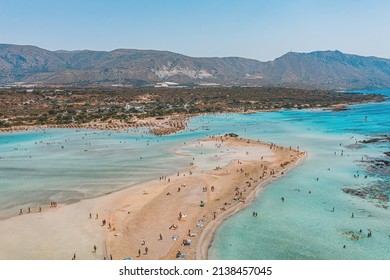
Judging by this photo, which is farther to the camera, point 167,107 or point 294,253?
point 167,107

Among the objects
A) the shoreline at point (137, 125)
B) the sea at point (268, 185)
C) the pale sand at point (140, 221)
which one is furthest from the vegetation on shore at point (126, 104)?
the pale sand at point (140, 221)

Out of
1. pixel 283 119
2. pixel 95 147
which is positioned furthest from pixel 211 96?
pixel 95 147

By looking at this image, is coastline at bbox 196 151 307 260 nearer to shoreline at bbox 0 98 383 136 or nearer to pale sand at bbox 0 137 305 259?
pale sand at bbox 0 137 305 259

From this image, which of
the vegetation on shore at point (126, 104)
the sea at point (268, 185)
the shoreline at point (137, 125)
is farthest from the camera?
the vegetation on shore at point (126, 104)

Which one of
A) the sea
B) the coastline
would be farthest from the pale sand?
the sea

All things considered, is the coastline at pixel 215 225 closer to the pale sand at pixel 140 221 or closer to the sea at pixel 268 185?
the pale sand at pixel 140 221

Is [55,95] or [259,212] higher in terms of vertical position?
[55,95]

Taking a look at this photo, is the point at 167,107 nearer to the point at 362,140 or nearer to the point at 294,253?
the point at 362,140
